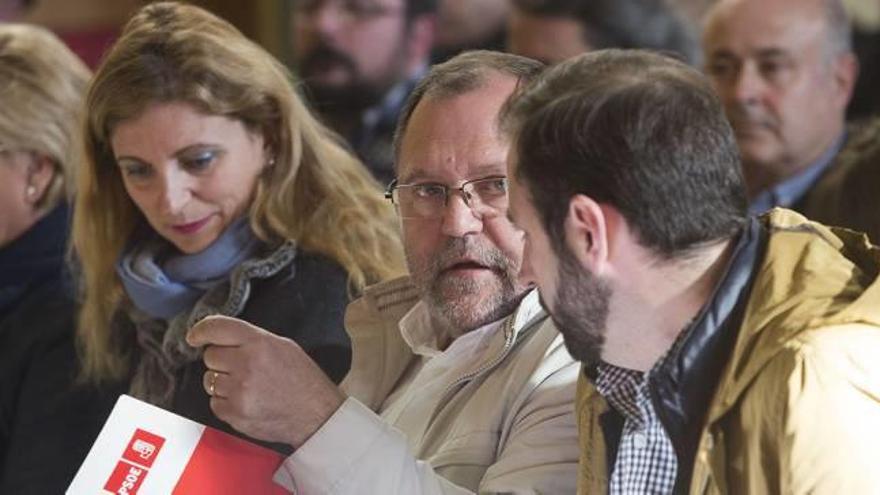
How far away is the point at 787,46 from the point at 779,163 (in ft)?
0.87

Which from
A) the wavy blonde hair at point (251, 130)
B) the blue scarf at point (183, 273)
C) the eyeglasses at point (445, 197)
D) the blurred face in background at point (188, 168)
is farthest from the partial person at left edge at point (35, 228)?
the eyeglasses at point (445, 197)

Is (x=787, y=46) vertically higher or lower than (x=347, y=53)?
higher

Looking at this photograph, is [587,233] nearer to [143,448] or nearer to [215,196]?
[143,448]

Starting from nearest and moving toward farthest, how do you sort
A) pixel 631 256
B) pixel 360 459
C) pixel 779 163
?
pixel 631 256
pixel 360 459
pixel 779 163

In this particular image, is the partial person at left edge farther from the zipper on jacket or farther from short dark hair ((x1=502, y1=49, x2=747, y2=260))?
short dark hair ((x1=502, y1=49, x2=747, y2=260))

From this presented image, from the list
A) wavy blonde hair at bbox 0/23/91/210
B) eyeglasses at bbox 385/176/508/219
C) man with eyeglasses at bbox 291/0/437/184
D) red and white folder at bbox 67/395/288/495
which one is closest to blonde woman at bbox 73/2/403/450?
wavy blonde hair at bbox 0/23/91/210

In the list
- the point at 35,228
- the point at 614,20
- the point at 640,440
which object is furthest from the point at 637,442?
the point at 614,20

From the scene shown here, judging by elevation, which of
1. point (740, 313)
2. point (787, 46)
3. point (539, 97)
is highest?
point (787, 46)

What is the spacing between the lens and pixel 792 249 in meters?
1.67

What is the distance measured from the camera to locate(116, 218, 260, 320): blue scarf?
107 inches

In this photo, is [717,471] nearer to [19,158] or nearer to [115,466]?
[115,466]

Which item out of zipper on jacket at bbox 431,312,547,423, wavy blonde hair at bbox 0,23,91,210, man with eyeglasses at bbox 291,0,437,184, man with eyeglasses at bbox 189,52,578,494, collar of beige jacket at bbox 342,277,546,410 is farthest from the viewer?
man with eyeglasses at bbox 291,0,437,184

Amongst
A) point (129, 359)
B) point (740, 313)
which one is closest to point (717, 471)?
point (740, 313)

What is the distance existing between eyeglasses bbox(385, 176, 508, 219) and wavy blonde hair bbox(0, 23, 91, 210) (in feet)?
3.69
